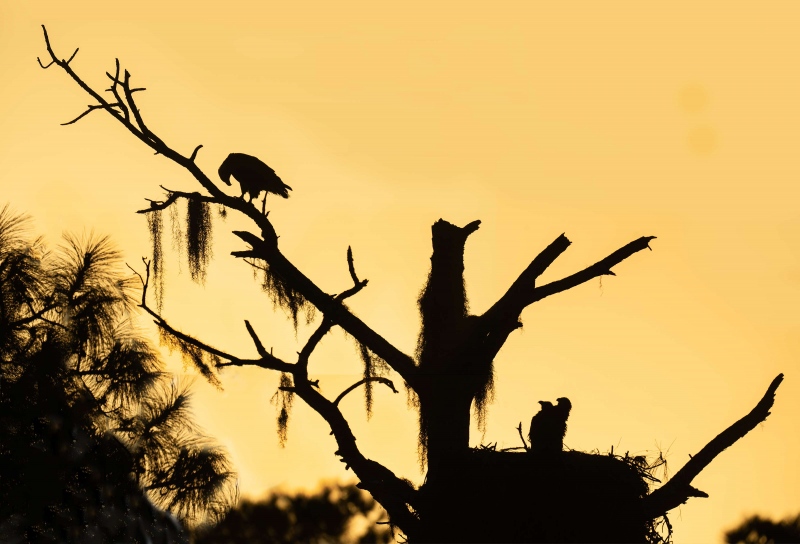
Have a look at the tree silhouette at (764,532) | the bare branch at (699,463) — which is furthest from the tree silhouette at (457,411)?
the tree silhouette at (764,532)

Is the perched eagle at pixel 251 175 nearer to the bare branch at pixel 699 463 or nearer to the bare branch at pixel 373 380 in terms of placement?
the bare branch at pixel 373 380

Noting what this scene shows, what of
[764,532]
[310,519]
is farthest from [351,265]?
[310,519]

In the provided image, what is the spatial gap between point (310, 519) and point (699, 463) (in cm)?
1332

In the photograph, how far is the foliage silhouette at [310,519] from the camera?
20.2m

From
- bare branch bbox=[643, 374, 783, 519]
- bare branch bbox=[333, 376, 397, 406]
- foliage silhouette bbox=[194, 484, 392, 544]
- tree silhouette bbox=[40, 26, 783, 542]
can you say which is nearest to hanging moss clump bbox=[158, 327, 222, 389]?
tree silhouette bbox=[40, 26, 783, 542]

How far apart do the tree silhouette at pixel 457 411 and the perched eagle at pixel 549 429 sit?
0.39 feet

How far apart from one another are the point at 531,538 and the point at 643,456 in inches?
66.7

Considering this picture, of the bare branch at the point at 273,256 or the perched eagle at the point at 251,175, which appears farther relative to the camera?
the perched eagle at the point at 251,175

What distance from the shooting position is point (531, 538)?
7.77 meters

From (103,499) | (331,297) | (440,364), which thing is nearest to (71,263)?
(103,499)

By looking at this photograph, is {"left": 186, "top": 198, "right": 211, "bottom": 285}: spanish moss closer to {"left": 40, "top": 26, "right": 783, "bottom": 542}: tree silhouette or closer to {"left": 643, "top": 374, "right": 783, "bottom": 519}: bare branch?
{"left": 40, "top": 26, "right": 783, "bottom": 542}: tree silhouette

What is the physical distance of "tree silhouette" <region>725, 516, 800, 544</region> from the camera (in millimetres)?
10992

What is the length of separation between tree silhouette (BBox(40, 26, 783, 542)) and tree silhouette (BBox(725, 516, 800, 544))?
279 cm

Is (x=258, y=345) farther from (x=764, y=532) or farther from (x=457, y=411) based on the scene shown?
(x=764, y=532)
